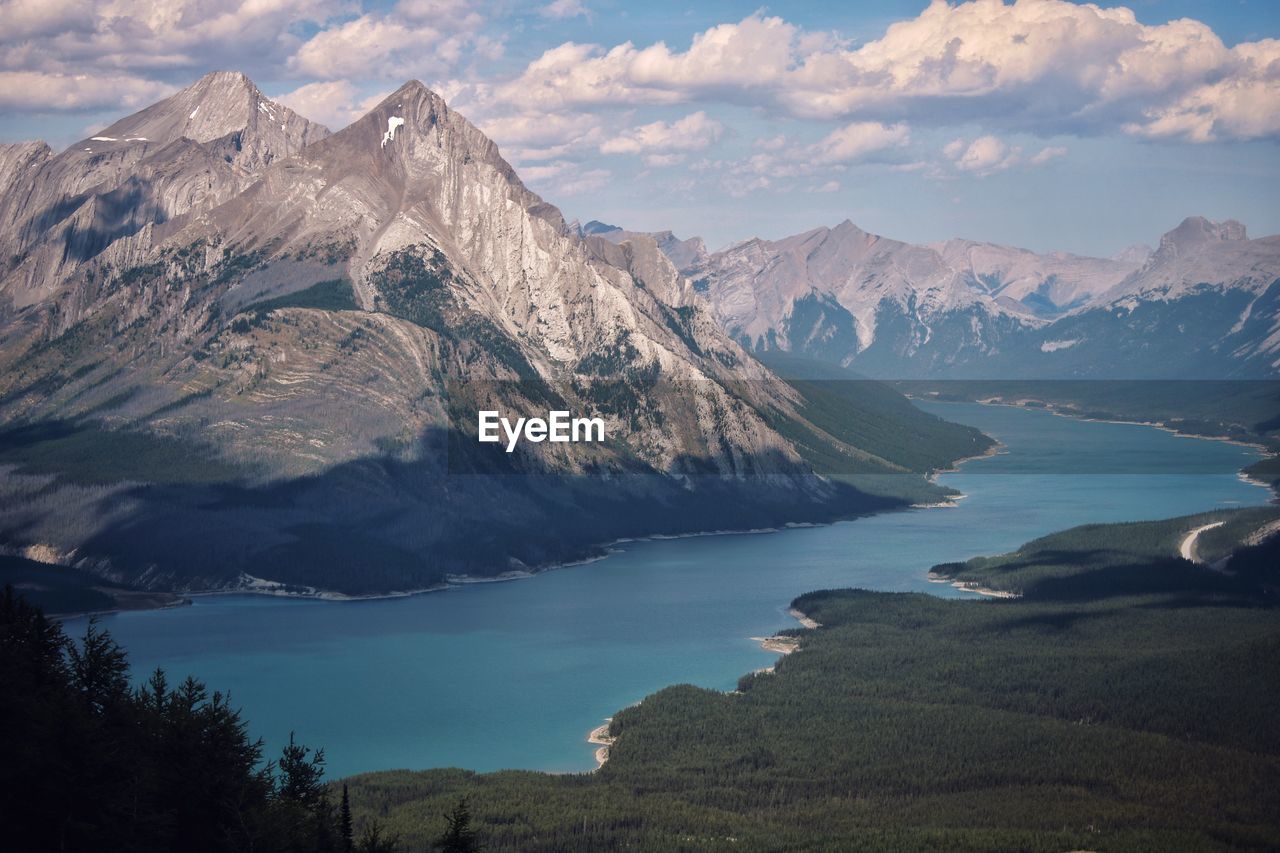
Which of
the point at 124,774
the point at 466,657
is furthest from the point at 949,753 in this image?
the point at 124,774

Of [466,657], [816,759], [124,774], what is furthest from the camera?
[466,657]

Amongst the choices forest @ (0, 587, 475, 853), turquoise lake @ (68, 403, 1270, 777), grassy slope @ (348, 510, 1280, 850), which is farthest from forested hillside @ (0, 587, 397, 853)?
turquoise lake @ (68, 403, 1270, 777)

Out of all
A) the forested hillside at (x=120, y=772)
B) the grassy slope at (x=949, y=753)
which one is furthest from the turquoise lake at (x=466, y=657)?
the forested hillside at (x=120, y=772)

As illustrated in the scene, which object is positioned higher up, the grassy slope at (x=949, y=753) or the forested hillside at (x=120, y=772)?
the forested hillside at (x=120, y=772)

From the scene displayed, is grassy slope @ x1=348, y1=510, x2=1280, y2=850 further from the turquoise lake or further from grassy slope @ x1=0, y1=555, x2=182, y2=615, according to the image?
grassy slope @ x1=0, y1=555, x2=182, y2=615

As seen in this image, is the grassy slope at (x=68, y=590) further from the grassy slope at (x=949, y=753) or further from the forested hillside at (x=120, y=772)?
the forested hillside at (x=120, y=772)

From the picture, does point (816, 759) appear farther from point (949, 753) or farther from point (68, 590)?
point (68, 590)

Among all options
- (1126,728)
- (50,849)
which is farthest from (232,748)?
(1126,728)

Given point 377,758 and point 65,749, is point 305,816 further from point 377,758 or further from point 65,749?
point 377,758
